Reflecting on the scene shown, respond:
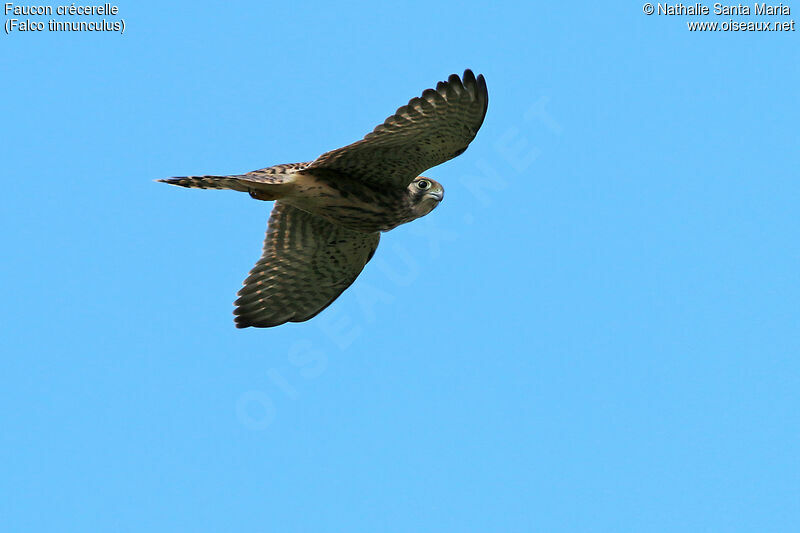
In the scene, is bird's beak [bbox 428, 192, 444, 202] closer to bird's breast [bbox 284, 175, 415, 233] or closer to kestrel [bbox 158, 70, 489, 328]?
kestrel [bbox 158, 70, 489, 328]

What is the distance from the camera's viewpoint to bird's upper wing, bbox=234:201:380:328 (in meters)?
10.6

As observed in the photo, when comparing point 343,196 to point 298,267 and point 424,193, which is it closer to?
point 424,193

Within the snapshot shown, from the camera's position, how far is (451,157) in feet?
30.6

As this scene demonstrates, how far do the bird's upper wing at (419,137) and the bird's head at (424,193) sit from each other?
0.19m

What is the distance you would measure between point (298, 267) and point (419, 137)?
2452mm

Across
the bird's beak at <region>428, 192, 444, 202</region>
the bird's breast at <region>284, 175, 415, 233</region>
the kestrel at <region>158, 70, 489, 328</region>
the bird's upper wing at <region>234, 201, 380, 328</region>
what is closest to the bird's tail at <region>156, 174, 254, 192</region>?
the kestrel at <region>158, 70, 489, 328</region>

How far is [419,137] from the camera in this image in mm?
9008

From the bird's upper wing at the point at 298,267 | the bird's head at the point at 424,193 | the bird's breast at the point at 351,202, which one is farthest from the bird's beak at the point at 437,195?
the bird's upper wing at the point at 298,267

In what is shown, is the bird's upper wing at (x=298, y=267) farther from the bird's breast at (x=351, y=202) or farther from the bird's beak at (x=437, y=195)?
the bird's beak at (x=437, y=195)

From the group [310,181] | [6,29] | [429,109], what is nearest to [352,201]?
[310,181]

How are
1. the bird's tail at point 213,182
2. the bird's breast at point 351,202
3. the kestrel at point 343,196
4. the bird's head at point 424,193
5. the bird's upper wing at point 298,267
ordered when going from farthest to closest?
the bird's upper wing at point 298,267
the bird's head at point 424,193
the bird's breast at point 351,202
the kestrel at point 343,196
the bird's tail at point 213,182

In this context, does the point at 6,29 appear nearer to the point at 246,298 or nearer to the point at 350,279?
the point at 246,298

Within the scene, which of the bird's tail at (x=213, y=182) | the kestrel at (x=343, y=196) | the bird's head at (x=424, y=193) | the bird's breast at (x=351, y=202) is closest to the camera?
the bird's tail at (x=213, y=182)

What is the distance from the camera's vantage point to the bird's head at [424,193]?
9844 millimetres
